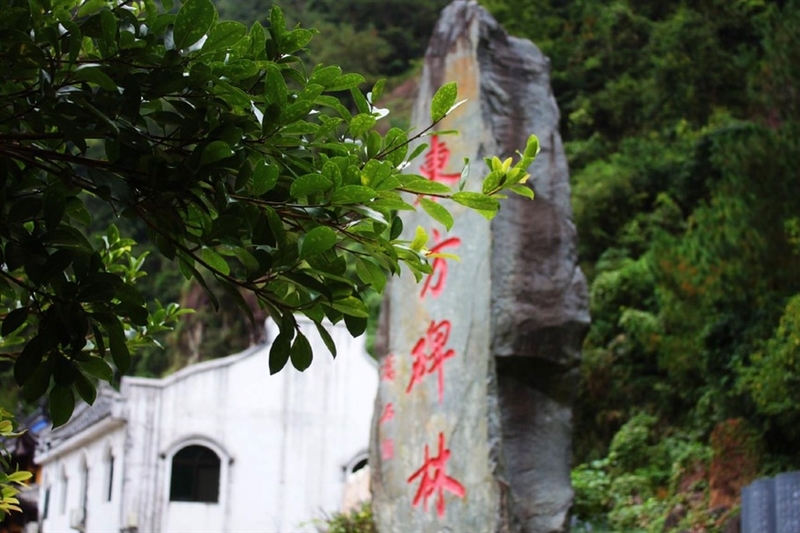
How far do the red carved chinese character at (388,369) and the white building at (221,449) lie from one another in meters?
1.14

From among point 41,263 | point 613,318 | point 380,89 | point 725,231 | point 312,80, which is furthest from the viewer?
point 613,318

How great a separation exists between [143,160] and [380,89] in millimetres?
420

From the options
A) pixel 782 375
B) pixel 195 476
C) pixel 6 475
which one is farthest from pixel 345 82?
pixel 782 375

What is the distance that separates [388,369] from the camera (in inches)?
217

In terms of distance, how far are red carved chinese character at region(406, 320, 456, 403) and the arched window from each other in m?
1.95

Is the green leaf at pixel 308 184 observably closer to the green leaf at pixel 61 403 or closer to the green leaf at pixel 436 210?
the green leaf at pixel 436 210

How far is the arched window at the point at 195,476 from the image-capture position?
6.43 m

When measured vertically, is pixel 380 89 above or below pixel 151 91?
above

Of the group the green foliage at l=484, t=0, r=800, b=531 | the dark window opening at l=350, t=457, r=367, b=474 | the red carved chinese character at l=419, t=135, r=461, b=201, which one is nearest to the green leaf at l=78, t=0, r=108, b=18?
the red carved chinese character at l=419, t=135, r=461, b=201

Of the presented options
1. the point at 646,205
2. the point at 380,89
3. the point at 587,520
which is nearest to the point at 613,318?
the point at 646,205

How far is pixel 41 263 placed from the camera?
1288 millimetres

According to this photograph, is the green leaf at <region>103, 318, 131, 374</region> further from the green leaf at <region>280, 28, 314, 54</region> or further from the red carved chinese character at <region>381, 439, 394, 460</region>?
the red carved chinese character at <region>381, 439, 394, 460</region>

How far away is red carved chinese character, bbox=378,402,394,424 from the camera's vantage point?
17.7 ft

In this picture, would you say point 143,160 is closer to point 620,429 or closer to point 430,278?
point 430,278
